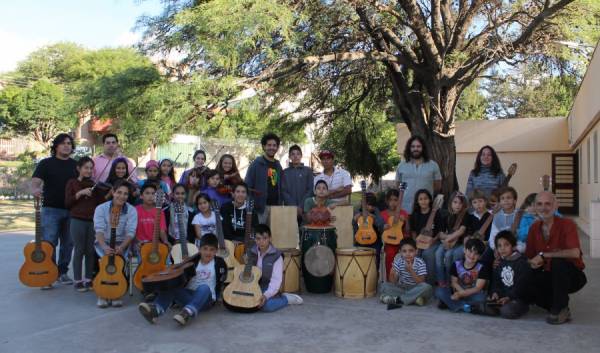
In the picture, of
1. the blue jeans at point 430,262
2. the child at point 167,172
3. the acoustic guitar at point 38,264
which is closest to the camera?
the blue jeans at point 430,262

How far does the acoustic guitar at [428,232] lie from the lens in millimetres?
6574

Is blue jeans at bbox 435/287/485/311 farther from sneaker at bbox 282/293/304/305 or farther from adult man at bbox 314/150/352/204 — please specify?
adult man at bbox 314/150/352/204

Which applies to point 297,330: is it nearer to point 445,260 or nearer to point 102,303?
point 445,260

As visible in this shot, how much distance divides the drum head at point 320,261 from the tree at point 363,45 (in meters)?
3.58

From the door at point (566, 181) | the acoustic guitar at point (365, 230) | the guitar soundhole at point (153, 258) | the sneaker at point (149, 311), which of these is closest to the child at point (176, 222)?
the guitar soundhole at point (153, 258)

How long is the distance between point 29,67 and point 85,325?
46680 mm

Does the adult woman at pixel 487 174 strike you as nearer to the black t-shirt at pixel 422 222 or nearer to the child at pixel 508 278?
the black t-shirt at pixel 422 222

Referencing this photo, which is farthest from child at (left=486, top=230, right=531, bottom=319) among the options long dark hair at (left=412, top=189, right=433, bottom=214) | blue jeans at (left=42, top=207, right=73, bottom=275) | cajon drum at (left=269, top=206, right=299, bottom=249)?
blue jeans at (left=42, top=207, right=73, bottom=275)

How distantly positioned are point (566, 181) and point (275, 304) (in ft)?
56.6

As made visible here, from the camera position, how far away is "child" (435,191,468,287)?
638 cm

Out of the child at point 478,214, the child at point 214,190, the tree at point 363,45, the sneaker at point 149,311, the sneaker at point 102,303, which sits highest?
the tree at point 363,45

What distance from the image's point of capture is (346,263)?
6.59 metres

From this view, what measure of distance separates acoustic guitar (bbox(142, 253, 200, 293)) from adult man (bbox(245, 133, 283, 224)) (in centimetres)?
195

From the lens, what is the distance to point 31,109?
3634 centimetres
